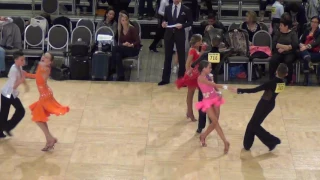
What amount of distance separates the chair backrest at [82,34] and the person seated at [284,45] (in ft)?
12.4

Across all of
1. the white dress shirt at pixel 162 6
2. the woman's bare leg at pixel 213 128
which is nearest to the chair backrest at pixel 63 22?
the white dress shirt at pixel 162 6

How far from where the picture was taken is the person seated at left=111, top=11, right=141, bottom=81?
43.8 ft

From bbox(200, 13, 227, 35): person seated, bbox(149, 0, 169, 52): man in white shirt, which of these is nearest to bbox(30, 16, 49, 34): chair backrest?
bbox(149, 0, 169, 52): man in white shirt

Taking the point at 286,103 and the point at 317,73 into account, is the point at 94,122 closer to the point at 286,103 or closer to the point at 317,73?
the point at 286,103

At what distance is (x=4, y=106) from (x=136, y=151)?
7.11ft

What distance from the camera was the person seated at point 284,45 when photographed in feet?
42.3

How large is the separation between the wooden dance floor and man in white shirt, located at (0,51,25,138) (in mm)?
281

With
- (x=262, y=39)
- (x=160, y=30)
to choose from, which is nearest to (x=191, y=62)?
(x=262, y=39)

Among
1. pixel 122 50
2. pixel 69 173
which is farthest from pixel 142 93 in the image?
pixel 69 173

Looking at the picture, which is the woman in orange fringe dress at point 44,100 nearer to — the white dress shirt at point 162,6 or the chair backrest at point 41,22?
the chair backrest at point 41,22

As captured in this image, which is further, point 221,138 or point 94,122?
point 94,122

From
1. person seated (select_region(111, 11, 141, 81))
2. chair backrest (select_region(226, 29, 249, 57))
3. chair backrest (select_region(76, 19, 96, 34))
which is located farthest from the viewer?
chair backrest (select_region(76, 19, 96, 34))

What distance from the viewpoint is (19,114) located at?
417 inches

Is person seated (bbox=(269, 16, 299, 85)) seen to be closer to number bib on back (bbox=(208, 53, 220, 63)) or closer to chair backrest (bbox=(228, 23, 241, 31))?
chair backrest (bbox=(228, 23, 241, 31))
